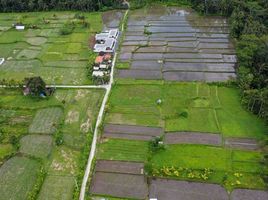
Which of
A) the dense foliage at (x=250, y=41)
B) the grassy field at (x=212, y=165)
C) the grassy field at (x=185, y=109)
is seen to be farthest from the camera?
the dense foliage at (x=250, y=41)

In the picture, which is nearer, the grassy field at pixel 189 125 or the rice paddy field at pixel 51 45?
the grassy field at pixel 189 125

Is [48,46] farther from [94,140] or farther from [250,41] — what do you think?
[250,41]

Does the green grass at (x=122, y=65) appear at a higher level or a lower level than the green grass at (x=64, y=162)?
higher

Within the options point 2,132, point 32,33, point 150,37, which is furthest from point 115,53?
point 2,132

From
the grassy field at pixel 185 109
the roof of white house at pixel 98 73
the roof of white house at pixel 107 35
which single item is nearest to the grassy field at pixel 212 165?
the grassy field at pixel 185 109

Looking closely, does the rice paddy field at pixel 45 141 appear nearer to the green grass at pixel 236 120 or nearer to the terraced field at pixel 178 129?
the terraced field at pixel 178 129

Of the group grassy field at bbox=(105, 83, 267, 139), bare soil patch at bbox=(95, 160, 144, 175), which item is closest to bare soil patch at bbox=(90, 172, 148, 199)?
bare soil patch at bbox=(95, 160, 144, 175)

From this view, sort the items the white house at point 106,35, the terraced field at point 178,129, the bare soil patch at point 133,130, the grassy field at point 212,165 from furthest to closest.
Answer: the white house at point 106,35 < the bare soil patch at point 133,130 < the grassy field at point 212,165 < the terraced field at point 178,129

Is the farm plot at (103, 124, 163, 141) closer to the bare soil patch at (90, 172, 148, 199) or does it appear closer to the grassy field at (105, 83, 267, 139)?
the grassy field at (105, 83, 267, 139)
